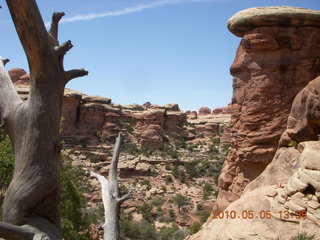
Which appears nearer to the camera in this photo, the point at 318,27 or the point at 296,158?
the point at 296,158

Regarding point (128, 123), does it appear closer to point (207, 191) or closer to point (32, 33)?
point (207, 191)

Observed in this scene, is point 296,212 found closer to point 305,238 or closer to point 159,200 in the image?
point 305,238

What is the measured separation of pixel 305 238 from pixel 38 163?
12.2 feet

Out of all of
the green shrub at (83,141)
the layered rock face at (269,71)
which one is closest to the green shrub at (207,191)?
the layered rock face at (269,71)

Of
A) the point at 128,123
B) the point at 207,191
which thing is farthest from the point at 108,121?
the point at 207,191

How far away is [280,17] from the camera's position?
925cm

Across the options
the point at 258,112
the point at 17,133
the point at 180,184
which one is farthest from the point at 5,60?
the point at 180,184

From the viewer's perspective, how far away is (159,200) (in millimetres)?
19844

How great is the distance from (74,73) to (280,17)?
8.58m

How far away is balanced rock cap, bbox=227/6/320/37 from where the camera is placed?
9172 millimetres

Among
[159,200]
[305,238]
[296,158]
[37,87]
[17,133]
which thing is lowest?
[159,200]

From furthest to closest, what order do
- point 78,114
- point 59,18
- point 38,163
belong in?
point 78,114 → point 59,18 → point 38,163

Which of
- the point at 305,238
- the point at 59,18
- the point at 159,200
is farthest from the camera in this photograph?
the point at 159,200
